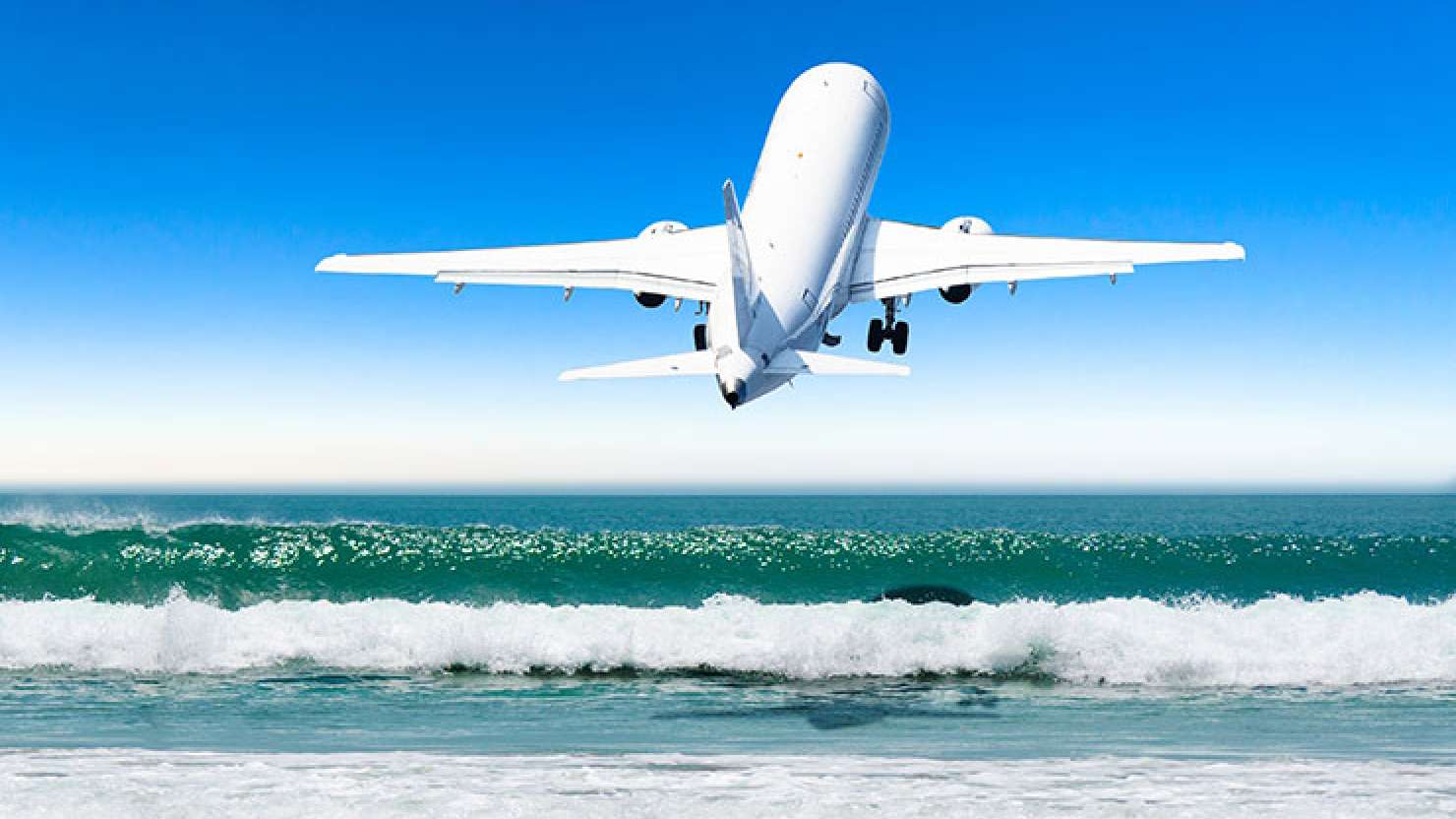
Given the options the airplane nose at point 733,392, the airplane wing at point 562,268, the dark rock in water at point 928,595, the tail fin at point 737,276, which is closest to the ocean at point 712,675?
the dark rock in water at point 928,595

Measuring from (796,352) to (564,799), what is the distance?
14.3 metres

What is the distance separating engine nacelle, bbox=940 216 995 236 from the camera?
33.8 m

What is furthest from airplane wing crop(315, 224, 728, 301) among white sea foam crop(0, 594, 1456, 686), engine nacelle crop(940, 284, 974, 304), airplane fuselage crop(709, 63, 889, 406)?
white sea foam crop(0, 594, 1456, 686)

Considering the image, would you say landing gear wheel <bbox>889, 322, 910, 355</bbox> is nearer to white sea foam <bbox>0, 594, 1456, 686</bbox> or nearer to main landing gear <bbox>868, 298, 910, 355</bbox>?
main landing gear <bbox>868, 298, 910, 355</bbox>

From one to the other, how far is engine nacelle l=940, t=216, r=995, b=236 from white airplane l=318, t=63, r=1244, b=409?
6 centimetres

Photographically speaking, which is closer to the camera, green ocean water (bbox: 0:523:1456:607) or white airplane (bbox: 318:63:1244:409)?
white airplane (bbox: 318:63:1244:409)

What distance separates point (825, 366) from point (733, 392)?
201 cm

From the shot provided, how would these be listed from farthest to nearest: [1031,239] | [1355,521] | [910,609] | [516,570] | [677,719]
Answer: [1355,521]
[516,570]
[1031,239]
[910,609]
[677,719]

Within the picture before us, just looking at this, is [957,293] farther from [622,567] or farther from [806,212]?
[622,567]

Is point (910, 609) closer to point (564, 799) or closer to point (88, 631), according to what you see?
→ point (564, 799)

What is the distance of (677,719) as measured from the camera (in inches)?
762

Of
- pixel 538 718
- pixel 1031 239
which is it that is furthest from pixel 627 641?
pixel 1031 239

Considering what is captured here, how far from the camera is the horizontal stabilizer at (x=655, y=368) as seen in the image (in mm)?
23578

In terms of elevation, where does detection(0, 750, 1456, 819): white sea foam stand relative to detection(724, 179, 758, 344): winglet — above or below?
below
